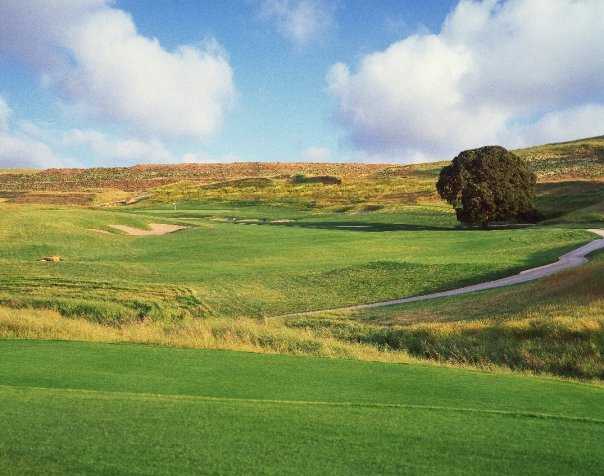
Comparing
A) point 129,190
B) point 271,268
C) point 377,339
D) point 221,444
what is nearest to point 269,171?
point 129,190

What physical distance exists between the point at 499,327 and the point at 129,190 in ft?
354

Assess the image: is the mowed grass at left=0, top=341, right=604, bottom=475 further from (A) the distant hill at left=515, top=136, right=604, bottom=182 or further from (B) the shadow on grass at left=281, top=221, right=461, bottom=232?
(A) the distant hill at left=515, top=136, right=604, bottom=182

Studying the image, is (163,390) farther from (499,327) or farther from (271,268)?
(271,268)

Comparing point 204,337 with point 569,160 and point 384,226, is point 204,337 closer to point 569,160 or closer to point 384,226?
point 384,226

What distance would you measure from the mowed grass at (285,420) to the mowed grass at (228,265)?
1213 centimetres

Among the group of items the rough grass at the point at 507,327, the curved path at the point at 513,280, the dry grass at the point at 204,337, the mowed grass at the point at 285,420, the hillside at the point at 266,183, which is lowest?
the curved path at the point at 513,280

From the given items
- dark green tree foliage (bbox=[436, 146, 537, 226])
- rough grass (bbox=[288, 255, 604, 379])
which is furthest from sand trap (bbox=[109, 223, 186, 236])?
rough grass (bbox=[288, 255, 604, 379])

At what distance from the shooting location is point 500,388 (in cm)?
855

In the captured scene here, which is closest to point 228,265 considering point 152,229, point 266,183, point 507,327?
point 152,229

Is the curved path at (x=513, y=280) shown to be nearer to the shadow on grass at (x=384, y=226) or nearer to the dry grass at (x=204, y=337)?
the dry grass at (x=204, y=337)

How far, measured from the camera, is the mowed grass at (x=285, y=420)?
525cm

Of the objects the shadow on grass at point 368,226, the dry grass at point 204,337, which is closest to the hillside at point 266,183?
the shadow on grass at point 368,226

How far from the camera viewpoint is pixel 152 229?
46906 mm

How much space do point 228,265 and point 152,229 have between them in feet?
56.0
